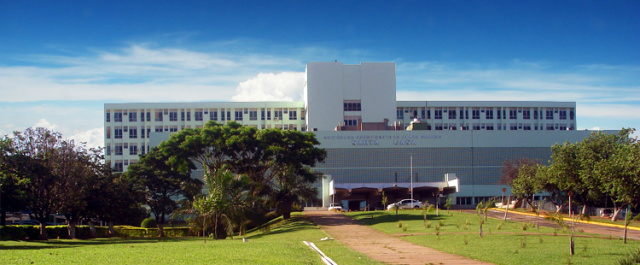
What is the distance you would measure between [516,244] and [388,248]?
545 cm

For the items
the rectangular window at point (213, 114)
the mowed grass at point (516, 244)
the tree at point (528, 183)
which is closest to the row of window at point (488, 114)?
the rectangular window at point (213, 114)

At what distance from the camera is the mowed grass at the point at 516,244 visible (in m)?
19.6

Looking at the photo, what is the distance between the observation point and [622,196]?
36.1 metres

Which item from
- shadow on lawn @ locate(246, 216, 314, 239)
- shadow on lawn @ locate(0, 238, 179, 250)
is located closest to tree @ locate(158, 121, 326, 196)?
shadow on lawn @ locate(246, 216, 314, 239)

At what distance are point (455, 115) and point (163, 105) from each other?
173ft

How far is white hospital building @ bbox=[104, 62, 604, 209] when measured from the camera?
7888 centimetres

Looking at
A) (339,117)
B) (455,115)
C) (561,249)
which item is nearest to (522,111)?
(455,115)

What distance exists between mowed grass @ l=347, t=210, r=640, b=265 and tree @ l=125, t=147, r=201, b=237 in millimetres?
26170

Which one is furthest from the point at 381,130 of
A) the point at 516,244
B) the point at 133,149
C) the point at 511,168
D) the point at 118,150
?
the point at 516,244

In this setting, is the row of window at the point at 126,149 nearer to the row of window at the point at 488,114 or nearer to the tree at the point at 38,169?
the row of window at the point at 488,114

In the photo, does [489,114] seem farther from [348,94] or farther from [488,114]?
[348,94]

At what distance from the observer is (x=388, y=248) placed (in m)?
24.4

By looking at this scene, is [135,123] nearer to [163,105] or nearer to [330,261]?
[163,105]

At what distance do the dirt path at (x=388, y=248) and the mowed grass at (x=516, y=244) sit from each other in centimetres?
75
